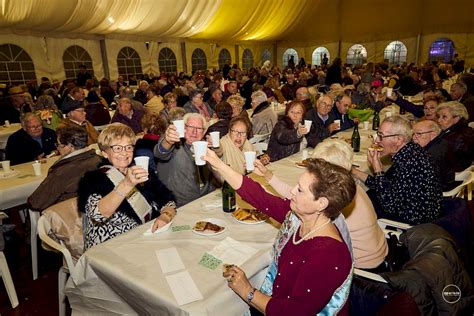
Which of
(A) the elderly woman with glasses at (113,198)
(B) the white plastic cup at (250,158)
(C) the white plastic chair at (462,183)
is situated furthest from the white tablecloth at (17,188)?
(C) the white plastic chair at (462,183)

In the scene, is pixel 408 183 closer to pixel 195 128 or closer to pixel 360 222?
pixel 360 222

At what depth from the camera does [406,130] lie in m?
2.84

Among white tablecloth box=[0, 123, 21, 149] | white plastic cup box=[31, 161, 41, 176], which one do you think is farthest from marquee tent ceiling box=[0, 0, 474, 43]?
white plastic cup box=[31, 161, 41, 176]

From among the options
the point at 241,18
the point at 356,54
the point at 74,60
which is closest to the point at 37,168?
the point at 74,60

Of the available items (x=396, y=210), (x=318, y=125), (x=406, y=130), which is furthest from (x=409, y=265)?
(x=318, y=125)

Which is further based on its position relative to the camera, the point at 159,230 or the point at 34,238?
the point at 34,238

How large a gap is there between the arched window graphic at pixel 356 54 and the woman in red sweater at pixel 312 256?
2349cm

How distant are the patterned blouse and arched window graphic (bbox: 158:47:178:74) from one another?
51.3ft

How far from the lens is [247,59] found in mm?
23109

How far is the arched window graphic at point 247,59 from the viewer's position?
895 inches

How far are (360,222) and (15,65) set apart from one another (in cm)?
1328

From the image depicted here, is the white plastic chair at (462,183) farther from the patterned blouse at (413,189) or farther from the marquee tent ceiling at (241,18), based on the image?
the marquee tent ceiling at (241,18)

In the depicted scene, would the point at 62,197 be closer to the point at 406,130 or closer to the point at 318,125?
the point at 406,130

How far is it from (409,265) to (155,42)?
16.4 m
